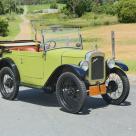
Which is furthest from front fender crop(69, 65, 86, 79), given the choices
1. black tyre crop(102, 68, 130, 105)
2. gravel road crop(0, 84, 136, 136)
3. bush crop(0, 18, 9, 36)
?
bush crop(0, 18, 9, 36)

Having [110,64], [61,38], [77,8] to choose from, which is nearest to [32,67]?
[61,38]

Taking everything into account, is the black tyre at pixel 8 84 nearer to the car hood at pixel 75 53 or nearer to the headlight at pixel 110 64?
the car hood at pixel 75 53

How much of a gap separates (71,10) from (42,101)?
8174 centimetres

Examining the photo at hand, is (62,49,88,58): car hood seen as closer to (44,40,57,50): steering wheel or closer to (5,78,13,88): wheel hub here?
(44,40,57,50): steering wheel

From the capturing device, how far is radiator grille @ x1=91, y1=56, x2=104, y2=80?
9344mm

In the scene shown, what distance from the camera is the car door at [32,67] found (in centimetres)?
999

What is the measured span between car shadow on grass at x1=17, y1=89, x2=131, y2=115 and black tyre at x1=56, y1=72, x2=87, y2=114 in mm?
241

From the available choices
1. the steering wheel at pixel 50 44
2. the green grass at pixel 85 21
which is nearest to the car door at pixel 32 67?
the steering wheel at pixel 50 44

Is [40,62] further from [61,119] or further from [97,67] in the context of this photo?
[61,119]

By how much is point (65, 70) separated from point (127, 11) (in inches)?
1860

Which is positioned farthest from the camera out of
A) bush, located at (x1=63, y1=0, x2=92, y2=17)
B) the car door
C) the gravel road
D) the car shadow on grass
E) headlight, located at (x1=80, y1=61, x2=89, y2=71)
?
bush, located at (x1=63, y1=0, x2=92, y2=17)

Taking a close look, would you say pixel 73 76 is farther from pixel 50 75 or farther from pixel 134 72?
pixel 134 72

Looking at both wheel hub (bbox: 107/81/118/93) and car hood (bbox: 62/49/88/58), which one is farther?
wheel hub (bbox: 107/81/118/93)

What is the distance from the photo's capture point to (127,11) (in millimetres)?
55688
